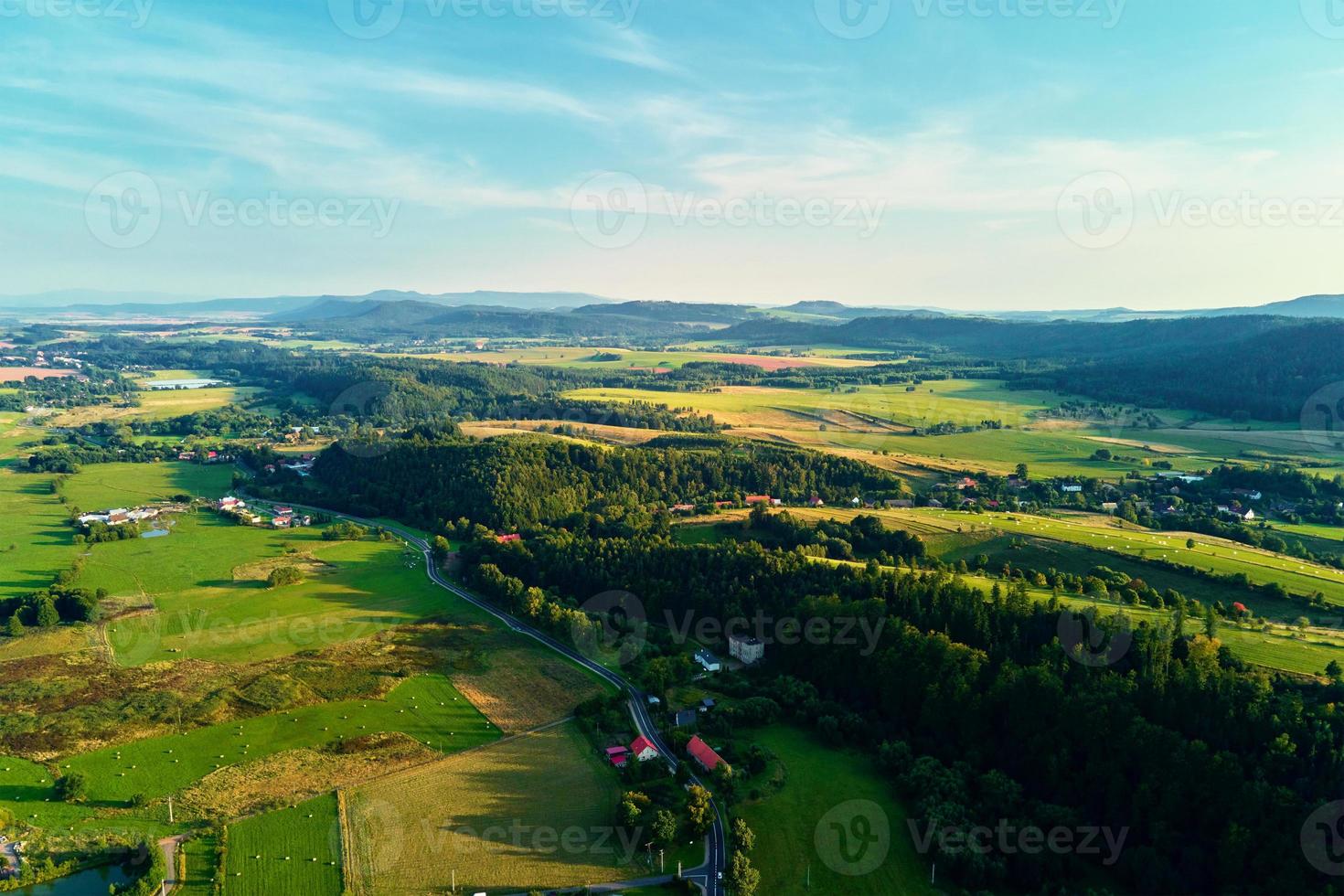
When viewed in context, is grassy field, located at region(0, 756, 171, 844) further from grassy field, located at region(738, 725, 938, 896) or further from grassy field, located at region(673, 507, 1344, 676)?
grassy field, located at region(673, 507, 1344, 676)

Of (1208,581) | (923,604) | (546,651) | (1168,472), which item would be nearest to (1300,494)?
(1168,472)

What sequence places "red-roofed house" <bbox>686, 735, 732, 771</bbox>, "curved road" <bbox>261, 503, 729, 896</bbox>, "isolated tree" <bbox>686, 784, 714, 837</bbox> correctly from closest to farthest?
"curved road" <bbox>261, 503, 729, 896</bbox> < "isolated tree" <bbox>686, 784, 714, 837</bbox> < "red-roofed house" <bbox>686, 735, 732, 771</bbox>

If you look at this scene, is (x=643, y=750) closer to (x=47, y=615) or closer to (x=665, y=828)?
(x=665, y=828)

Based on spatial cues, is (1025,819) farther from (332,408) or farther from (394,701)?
(332,408)

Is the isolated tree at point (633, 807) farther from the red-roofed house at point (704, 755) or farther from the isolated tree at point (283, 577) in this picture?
the isolated tree at point (283, 577)

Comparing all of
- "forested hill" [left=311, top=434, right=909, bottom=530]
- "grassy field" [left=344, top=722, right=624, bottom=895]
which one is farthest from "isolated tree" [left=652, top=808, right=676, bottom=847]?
"forested hill" [left=311, top=434, right=909, bottom=530]

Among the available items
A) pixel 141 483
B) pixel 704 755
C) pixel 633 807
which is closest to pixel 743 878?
pixel 633 807

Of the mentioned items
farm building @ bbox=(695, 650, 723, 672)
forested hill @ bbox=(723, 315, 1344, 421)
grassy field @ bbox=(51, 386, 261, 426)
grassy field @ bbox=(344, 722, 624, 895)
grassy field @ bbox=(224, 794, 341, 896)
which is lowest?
grassy field @ bbox=(224, 794, 341, 896)
